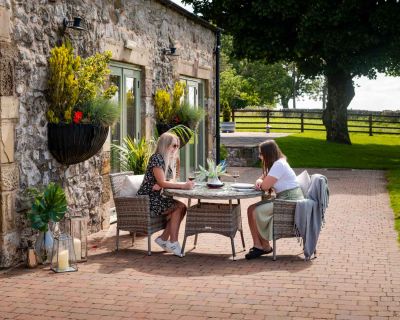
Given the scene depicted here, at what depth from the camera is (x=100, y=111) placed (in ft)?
27.3

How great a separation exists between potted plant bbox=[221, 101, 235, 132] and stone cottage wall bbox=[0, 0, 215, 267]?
69.1 feet

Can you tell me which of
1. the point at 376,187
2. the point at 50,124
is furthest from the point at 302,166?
the point at 50,124

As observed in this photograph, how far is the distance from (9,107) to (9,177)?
27.6 inches

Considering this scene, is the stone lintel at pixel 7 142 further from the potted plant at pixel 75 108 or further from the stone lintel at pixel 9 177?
the potted plant at pixel 75 108

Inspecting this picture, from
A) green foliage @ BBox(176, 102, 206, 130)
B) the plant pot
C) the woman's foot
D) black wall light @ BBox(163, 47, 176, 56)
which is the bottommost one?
the woman's foot

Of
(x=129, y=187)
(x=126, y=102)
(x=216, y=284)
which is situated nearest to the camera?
(x=216, y=284)

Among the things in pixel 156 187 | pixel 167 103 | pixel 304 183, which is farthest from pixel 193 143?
pixel 156 187

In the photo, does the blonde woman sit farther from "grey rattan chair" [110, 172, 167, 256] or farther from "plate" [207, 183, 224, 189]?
"plate" [207, 183, 224, 189]

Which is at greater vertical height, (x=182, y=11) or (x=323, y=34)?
(x=323, y=34)

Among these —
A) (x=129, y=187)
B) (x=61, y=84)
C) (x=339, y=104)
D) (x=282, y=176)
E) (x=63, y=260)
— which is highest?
(x=61, y=84)

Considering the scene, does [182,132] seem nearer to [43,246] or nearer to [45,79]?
[45,79]

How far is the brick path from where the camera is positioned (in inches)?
226

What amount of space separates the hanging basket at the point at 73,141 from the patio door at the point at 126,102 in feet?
6.19

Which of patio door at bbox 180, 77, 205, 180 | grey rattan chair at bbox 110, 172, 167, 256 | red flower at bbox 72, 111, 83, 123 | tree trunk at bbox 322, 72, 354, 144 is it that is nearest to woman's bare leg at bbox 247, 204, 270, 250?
grey rattan chair at bbox 110, 172, 167, 256
